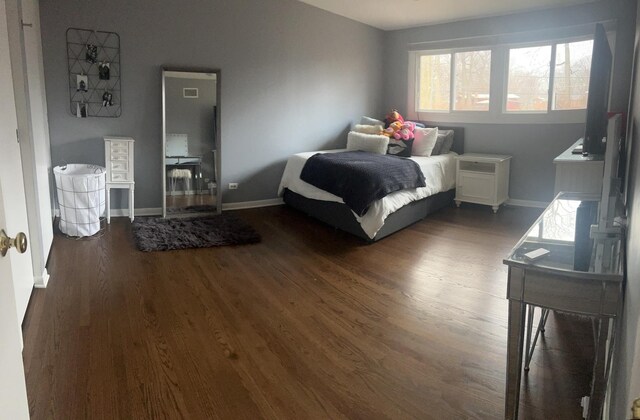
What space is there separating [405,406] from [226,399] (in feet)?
2.56

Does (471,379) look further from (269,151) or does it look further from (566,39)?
(566,39)

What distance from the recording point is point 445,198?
5.92m

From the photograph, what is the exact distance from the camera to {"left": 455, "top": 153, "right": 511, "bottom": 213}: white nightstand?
565cm

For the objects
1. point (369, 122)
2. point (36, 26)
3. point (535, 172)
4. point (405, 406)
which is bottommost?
point (405, 406)

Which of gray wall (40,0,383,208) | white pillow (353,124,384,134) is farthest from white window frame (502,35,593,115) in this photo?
gray wall (40,0,383,208)

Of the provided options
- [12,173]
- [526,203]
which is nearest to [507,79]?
[526,203]

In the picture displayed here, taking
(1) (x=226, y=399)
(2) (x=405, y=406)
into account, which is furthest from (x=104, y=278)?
(2) (x=405, y=406)

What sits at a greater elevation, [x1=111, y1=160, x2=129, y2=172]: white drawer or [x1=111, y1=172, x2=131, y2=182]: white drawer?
[x1=111, y1=160, x2=129, y2=172]: white drawer

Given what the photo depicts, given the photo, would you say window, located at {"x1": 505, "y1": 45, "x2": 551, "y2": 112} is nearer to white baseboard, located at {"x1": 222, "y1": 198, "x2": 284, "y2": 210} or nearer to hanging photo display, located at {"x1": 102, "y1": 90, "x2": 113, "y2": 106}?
white baseboard, located at {"x1": 222, "y1": 198, "x2": 284, "y2": 210}

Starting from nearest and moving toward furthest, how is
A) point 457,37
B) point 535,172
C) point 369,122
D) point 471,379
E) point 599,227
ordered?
point 599,227 → point 471,379 → point 535,172 → point 457,37 → point 369,122

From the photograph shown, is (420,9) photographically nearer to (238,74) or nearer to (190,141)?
(238,74)

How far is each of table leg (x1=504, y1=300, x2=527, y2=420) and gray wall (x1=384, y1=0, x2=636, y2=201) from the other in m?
4.36

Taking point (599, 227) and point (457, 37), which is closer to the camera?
point (599, 227)

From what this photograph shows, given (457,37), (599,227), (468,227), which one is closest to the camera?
(599,227)
